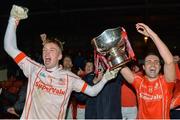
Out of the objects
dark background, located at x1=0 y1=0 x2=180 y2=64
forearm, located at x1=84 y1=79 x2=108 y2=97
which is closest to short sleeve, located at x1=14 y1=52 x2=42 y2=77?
forearm, located at x1=84 y1=79 x2=108 y2=97

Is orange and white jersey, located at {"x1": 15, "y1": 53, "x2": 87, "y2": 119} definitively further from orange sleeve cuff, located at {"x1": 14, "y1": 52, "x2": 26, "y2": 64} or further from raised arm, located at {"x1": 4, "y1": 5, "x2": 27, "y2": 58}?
raised arm, located at {"x1": 4, "y1": 5, "x2": 27, "y2": 58}

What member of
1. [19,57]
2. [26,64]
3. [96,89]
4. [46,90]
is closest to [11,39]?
[19,57]

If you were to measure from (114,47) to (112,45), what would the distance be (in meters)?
0.04

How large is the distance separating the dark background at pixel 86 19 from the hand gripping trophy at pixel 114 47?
8.41 meters

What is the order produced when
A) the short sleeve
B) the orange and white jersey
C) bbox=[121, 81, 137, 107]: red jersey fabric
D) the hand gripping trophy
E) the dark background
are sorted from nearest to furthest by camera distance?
the orange and white jersey → the short sleeve → the hand gripping trophy → bbox=[121, 81, 137, 107]: red jersey fabric → the dark background

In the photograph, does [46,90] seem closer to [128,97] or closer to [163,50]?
[163,50]

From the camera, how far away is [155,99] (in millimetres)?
3998

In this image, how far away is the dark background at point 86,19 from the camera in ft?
43.2

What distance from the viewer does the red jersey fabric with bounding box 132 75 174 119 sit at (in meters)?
3.98

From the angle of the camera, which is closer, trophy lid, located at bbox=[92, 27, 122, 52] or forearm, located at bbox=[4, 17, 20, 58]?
forearm, located at bbox=[4, 17, 20, 58]

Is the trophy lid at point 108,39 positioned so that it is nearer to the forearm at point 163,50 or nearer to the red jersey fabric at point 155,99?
the forearm at point 163,50

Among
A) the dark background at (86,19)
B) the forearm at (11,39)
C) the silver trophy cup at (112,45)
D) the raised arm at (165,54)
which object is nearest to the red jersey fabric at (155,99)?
the raised arm at (165,54)

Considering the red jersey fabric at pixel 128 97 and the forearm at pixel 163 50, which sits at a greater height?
the forearm at pixel 163 50

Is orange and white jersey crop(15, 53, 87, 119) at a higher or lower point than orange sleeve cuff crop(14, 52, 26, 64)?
lower
